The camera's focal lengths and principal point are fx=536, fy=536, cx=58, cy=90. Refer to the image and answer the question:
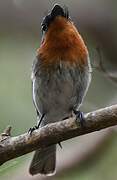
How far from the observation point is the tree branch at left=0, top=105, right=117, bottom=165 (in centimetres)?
298

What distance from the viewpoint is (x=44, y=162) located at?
3951 mm

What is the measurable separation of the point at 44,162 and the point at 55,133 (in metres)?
0.92

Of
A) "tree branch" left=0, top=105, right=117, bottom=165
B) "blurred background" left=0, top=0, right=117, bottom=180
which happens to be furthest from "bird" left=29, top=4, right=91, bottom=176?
"tree branch" left=0, top=105, right=117, bottom=165

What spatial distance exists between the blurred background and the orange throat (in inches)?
5.8

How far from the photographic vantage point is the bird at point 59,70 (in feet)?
12.9

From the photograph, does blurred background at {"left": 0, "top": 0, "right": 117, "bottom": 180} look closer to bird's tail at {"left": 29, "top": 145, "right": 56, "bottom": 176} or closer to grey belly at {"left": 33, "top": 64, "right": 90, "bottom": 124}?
bird's tail at {"left": 29, "top": 145, "right": 56, "bottom": 176}

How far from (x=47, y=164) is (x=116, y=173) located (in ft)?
1.82

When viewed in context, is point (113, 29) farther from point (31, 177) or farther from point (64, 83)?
point (31, 177)

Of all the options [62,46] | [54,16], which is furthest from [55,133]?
[54,16]

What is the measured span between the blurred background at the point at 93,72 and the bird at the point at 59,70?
0.38ft

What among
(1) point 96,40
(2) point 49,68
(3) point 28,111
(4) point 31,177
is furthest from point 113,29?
(4) point 31,177

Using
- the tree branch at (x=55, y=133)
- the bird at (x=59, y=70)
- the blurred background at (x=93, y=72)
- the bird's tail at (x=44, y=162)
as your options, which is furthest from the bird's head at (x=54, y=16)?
the tree branch at (x=55, y=133)

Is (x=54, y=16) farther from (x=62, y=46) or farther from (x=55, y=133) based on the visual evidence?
(x=55, y=133)

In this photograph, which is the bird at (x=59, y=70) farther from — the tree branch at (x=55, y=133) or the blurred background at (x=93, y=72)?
the tree branch at (x=55, y=133)
